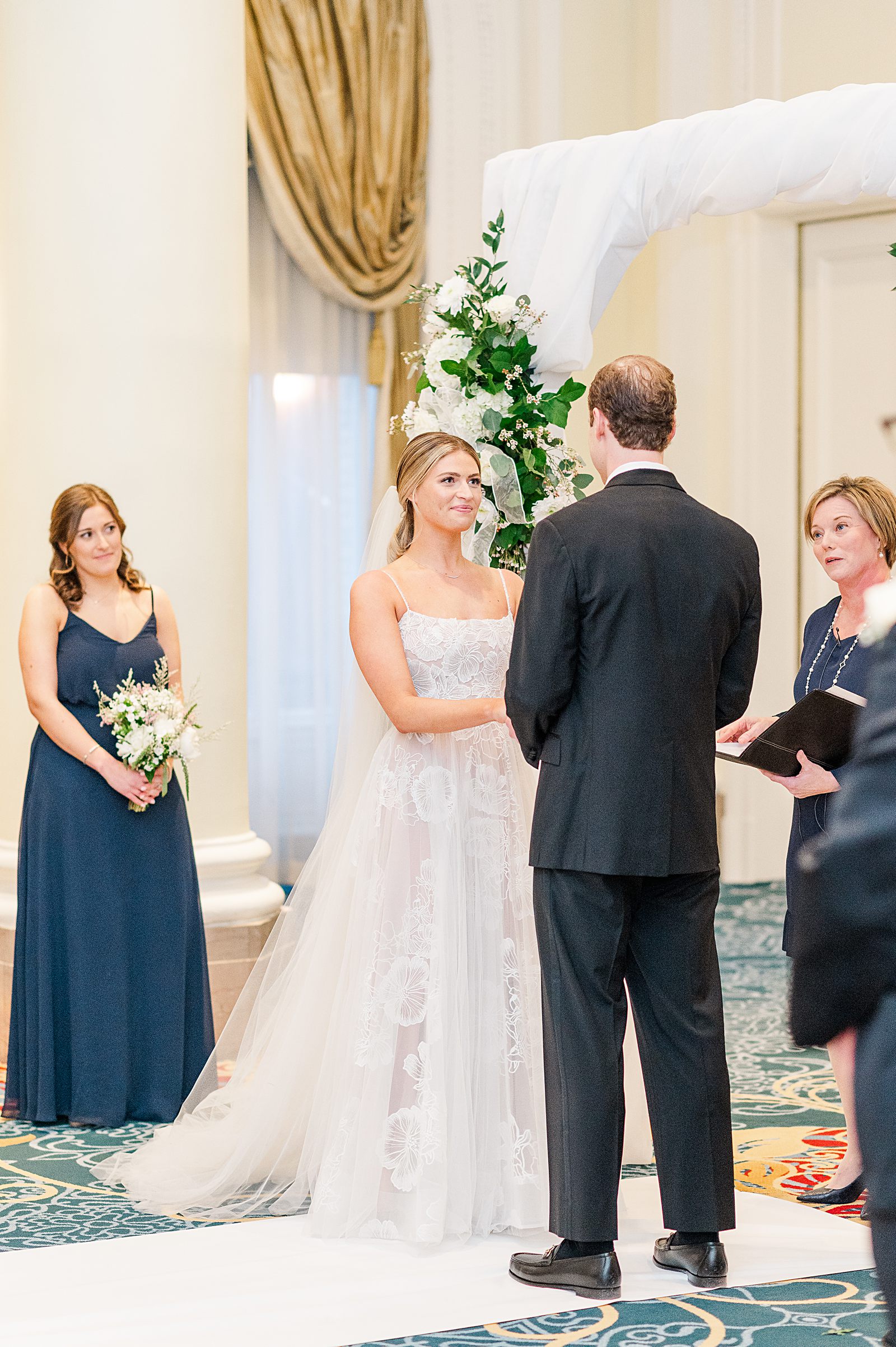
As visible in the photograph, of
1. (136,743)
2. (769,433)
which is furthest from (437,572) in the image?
(769,433)

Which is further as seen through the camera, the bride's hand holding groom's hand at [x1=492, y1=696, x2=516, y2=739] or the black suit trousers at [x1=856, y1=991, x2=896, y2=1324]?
the bride's hand holding groom's hand at [x1=492, y1=696, x2=516, y2=739]

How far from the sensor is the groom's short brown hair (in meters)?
3.13

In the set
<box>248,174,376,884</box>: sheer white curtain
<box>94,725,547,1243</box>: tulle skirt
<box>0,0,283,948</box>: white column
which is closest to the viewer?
<box>94,725,547,1243</box>: tulle skirt

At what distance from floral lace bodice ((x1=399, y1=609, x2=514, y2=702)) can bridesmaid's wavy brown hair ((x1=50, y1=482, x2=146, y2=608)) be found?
1365 mm

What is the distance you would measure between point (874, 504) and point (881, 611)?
2273 mm

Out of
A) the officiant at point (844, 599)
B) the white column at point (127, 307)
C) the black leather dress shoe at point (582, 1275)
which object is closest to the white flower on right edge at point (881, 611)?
the black leather dress shoe at point (582, 1275)

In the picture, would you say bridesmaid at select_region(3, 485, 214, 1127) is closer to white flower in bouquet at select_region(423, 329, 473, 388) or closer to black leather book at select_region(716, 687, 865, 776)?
white flower in bouquet at select_region(423, 329, 473, 388)

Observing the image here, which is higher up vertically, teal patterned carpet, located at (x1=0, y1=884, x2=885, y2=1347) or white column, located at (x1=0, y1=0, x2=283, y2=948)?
white column, located at (x1=0, y1=0, x2=283, y2=948)

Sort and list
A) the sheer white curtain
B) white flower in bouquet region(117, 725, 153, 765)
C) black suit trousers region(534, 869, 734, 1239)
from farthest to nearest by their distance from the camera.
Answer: the sheer white curtain < white flower in bouquet region(117, 725, 153, 765) < black suit trousers region(534, 869, 734, 1239)

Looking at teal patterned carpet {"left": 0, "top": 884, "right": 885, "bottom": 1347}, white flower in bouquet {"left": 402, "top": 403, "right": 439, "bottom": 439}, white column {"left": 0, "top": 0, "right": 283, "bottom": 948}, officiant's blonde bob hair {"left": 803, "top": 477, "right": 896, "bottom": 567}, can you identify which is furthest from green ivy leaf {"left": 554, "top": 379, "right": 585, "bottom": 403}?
teal patterned carpet {"left": 0, "top": 884, "right": 885, "bottom": 1347}

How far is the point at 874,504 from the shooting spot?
12.2 feet

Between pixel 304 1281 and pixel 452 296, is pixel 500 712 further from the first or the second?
pixel 304 1281

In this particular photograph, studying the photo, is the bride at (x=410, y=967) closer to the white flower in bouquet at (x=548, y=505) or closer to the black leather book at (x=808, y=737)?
the white flower in bouquet at (x=548, y=505)

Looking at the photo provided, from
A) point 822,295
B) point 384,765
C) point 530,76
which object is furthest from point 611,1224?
point 530,76
